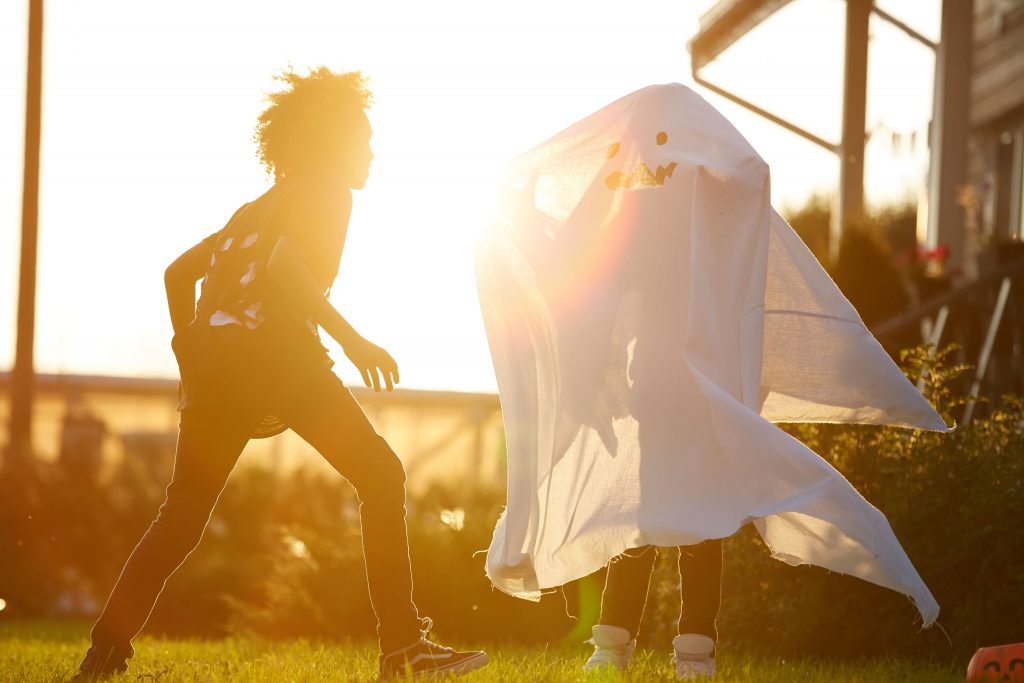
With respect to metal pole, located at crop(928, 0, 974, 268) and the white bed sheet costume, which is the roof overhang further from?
the white bed sheet costume

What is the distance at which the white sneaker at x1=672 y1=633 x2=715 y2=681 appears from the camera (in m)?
4.76

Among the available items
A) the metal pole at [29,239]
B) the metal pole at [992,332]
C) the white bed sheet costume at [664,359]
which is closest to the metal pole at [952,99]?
the metal pole at [992,332]

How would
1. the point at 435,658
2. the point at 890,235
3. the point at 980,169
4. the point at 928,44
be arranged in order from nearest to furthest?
the point at 435,658 < the point at 928,44 < the point at 980,169 < the point at 890,235

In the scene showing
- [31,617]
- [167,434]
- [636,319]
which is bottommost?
[31,617]

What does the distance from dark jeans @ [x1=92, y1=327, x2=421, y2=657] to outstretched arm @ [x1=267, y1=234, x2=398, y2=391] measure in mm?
232

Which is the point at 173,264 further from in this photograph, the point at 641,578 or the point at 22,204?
the point at 22,204

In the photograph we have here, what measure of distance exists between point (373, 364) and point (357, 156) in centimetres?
84

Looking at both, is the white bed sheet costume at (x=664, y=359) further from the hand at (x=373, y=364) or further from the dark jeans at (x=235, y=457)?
the hand at (x=373, y=364)

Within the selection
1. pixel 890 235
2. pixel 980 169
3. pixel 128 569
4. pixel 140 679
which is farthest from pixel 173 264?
pixel 890 235

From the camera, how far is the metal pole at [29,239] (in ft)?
46.8

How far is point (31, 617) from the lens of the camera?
1248cm

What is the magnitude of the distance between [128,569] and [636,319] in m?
1.78

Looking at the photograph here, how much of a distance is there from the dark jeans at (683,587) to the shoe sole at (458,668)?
49 cm

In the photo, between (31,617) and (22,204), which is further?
(22,204)
